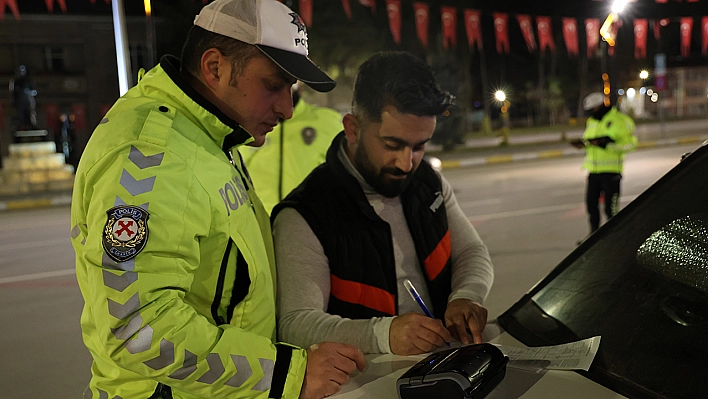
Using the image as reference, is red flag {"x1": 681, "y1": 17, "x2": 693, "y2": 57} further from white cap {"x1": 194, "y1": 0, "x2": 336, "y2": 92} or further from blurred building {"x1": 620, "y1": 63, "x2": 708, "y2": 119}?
blurred building {"x1": 620, "y1": 63, "x2": 708, "y2": 119}

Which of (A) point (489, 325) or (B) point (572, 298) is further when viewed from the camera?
(A) point (489, 325)

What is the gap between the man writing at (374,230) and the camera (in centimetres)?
186

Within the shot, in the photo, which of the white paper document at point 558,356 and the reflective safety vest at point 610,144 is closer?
the white paper document at point 558,356

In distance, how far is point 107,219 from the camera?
4.13 feet

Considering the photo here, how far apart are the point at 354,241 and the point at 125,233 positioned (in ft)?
2.74

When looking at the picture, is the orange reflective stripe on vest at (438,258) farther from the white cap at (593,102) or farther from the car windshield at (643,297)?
the white cap at (593,102)

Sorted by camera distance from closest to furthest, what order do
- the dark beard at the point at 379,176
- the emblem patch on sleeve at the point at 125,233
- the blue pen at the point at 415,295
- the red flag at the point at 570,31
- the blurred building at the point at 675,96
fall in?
the emblem patch on sleeve at the point at 125,233, the blue pen at the point at 415,295, the dark beard at the point at 379,176, the red flag at the point at 570,31, the blurred building at the point at 675,96

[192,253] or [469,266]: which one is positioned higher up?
[192,253]

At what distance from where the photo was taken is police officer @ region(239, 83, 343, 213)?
3.80 m

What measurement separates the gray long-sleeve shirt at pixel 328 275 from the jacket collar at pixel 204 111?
408 millimetres

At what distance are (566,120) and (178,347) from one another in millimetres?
45637

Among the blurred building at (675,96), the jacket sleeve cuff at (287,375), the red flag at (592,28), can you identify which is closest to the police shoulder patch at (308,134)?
the jacket sleeve cuff at (287,375)

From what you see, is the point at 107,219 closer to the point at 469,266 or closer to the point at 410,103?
the point at 410,103

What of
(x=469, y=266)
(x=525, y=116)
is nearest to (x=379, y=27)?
(x=525, y=116)
